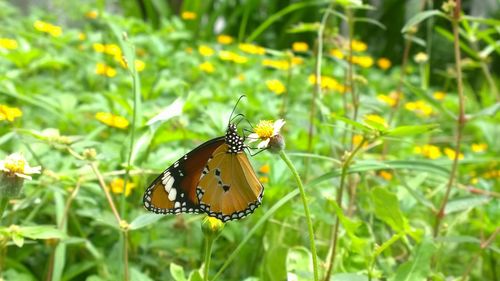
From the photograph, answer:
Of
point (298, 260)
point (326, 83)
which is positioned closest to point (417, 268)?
point (298, 260)

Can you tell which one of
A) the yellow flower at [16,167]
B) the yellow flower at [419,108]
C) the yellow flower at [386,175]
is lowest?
the yellow flower at [386,175]

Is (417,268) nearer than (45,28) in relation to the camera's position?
Yes

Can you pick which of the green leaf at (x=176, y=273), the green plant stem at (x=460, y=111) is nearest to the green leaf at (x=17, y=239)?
the green leaf at (x=176, y=273)

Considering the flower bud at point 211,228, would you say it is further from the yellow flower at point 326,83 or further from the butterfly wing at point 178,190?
the yellow flower at point 326,83

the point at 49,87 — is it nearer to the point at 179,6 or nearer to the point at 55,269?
the point at 55,269

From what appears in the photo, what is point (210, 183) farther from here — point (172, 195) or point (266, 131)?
point (266, 131)

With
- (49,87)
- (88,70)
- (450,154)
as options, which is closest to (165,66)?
(88,70)

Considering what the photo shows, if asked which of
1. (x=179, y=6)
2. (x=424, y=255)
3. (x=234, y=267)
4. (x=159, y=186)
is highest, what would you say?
(x=179, y=6)
